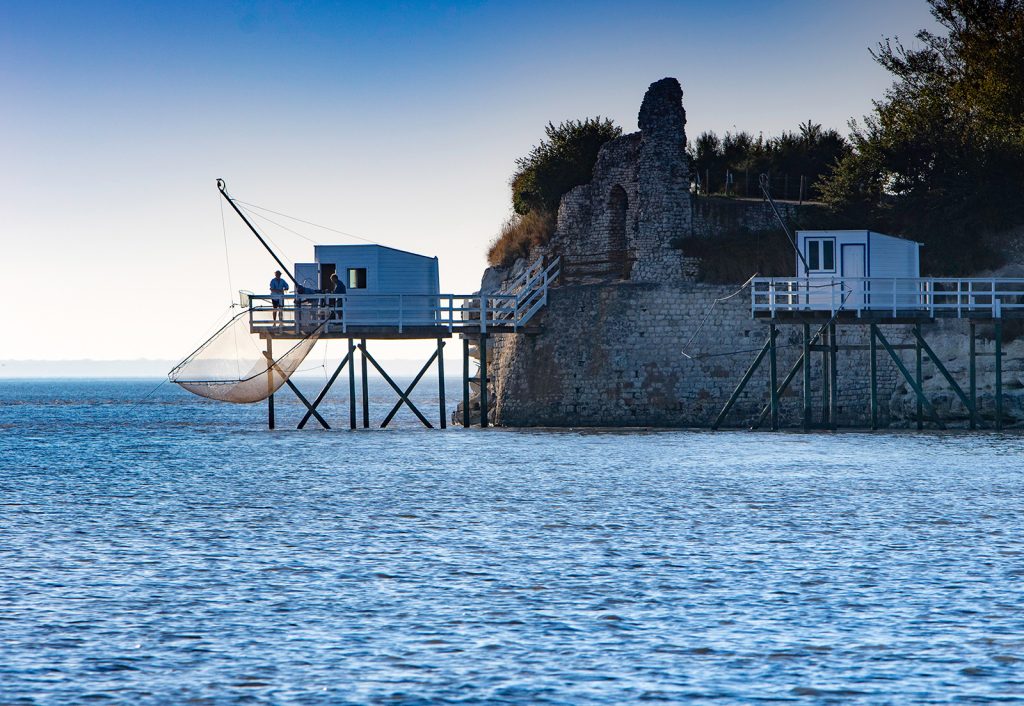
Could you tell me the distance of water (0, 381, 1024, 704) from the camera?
33.1ft

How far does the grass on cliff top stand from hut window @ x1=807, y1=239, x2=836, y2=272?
1228 cm

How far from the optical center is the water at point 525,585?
10094 millimetres

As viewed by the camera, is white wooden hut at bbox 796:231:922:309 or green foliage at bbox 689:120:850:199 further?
green foliage at bbox 689:120:850:199

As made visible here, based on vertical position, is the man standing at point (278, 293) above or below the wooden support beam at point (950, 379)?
above

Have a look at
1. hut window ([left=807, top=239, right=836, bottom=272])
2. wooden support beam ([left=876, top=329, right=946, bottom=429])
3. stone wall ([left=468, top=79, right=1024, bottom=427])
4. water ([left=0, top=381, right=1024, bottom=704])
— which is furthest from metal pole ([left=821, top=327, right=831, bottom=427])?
water ([left=0, top=381, right=1024, bottom=704])

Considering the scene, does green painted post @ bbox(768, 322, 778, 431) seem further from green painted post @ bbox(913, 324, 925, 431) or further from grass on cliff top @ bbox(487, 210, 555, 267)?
grass on cliff top @ bbox(487, 210, 555, 267)

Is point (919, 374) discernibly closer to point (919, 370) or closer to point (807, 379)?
point (919, 370)

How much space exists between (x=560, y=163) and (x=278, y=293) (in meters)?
16.0

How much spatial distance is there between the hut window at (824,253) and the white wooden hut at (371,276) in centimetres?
1141

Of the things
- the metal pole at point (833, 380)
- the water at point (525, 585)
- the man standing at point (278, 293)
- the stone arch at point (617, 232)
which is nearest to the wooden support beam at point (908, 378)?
the metal pole at point (833, 380)

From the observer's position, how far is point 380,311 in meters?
39.2

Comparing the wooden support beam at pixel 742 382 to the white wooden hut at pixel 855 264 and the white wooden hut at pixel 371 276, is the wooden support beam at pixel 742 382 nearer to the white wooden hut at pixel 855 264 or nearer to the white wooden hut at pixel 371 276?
the white wooden hut at pixel 855 264

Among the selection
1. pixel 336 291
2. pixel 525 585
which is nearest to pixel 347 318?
pixel 336 291

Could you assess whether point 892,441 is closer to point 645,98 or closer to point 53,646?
point 645,98
